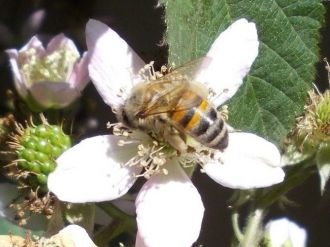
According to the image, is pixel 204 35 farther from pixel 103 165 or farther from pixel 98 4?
pixel 98 4

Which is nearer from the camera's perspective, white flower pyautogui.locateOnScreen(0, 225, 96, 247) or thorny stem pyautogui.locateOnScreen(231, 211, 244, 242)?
white flower pyautogui.locateOnScreen(0, 225, 96, 247)

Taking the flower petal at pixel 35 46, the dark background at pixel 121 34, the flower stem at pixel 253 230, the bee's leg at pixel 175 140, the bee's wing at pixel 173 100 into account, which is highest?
the bee's wing at pixel 173 100

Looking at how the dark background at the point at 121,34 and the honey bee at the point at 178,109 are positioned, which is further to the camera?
the dark background at the point at 121,34

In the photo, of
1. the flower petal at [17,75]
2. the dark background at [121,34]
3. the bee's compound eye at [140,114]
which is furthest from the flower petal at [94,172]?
the dark background at [121,34]

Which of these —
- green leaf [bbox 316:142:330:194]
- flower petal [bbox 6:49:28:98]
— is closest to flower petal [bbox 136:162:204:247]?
green leaf [bbox 316:142:330:194]

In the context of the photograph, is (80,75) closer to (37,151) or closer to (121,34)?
(37,151)

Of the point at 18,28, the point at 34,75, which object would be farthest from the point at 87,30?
the point at 18,28

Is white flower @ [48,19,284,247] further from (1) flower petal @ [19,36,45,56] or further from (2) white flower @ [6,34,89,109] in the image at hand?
(1) flower petal @ [19,36,45,56]

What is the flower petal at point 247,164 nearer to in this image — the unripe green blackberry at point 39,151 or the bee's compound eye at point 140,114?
the bee's compound eye at point 140,114
